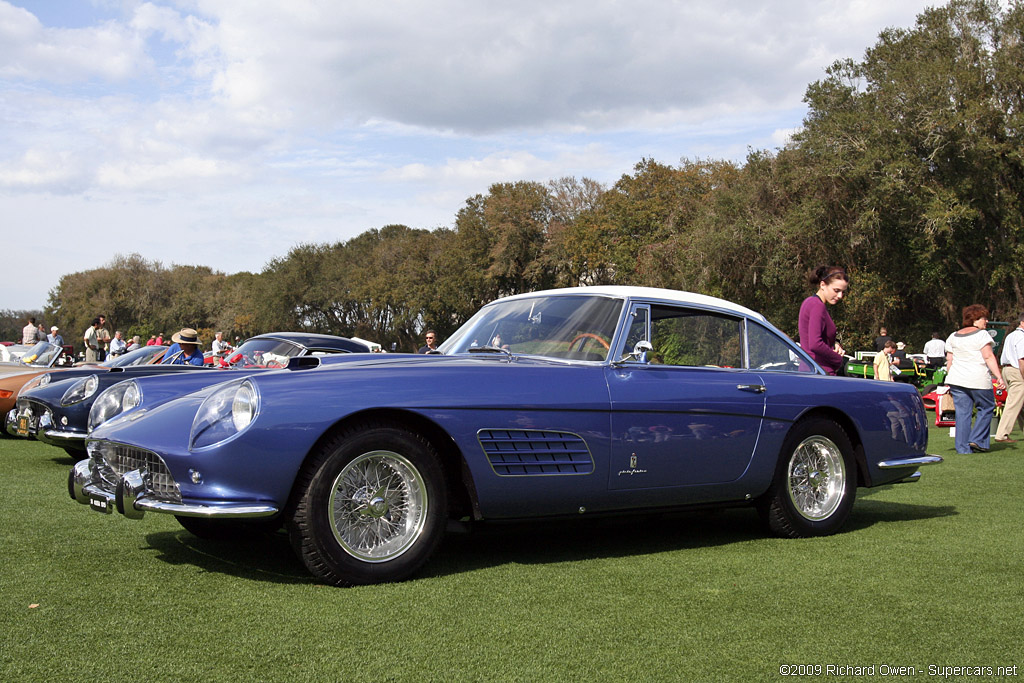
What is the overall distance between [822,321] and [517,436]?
350 centimetres

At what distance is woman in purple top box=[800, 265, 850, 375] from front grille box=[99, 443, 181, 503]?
4558mm

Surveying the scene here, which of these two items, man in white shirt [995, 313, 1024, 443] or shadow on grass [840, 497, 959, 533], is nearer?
shadow on grass [840, 497, 959, 533]

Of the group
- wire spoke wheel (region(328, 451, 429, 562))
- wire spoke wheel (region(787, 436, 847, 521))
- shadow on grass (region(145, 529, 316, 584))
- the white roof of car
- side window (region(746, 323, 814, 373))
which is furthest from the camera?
side window (region(746, 323, 814, 373))

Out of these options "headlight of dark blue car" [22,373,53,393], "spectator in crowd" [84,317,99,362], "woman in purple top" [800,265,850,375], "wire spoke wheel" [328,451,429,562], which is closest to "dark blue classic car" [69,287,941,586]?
"wire spoke wheel" [328,451,429,562]

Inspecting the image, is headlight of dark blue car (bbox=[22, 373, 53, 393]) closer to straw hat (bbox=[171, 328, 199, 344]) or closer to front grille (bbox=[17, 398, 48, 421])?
front grille (bbox=[17, 398, 48, 421])

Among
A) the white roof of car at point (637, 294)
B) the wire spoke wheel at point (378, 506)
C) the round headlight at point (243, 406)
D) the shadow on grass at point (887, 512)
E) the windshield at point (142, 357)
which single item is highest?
the white roof of car at point (637, 294)

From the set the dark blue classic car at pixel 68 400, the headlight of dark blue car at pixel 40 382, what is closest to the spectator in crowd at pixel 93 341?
the dark blue classic car at pixel 68 400

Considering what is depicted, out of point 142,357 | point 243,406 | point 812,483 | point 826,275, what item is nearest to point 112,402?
point 243,406

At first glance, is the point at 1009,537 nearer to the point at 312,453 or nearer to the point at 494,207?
the point at 312,453

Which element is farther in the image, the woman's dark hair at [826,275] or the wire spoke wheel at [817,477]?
the woman's dark hair at [826,275]

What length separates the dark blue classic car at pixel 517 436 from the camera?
4121 mm

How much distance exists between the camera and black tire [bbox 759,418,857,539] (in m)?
5.70

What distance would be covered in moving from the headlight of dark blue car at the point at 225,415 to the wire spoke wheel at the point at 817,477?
3.39 meters

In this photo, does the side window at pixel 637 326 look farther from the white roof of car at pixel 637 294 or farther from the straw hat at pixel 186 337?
the straw hat at pixel 186 337
